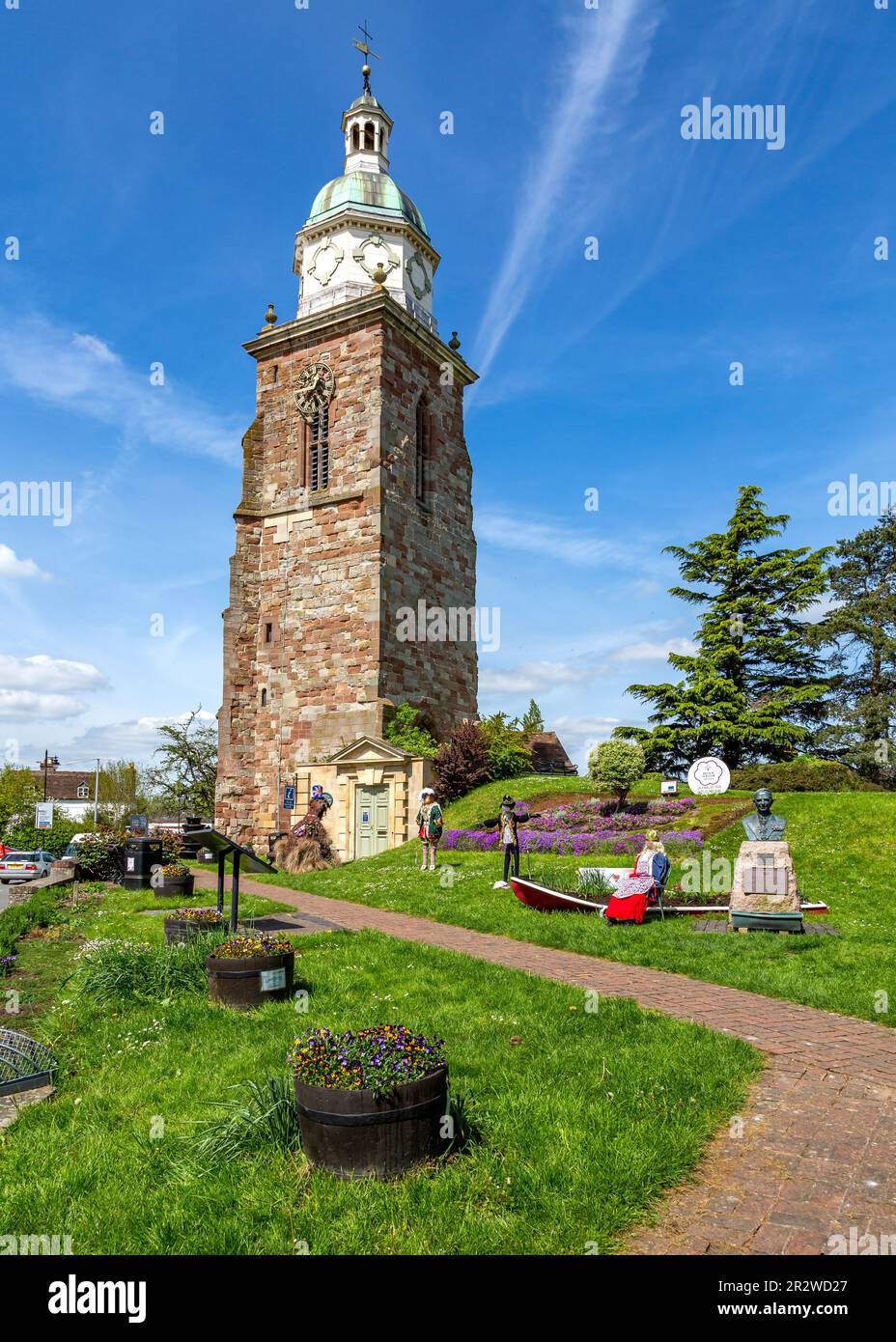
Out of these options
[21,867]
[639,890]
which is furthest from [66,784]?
[639,890]

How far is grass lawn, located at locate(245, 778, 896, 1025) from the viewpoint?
8.99m

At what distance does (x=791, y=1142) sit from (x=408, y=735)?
22.5 m

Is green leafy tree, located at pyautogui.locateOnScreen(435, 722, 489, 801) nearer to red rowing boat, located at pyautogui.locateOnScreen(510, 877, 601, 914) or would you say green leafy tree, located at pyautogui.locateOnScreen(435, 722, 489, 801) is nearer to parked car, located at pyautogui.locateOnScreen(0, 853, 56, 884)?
red rowing boat, located at pyautogui.locateOnScreen(510, 877, 601, 914)

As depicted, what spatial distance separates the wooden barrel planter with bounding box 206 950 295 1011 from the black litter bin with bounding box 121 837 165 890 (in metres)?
12.0

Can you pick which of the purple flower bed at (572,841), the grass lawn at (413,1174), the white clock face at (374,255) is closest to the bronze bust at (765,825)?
the grass lawn at (413,1174)

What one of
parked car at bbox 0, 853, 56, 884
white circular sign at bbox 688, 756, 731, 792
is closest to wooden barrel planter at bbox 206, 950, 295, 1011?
white circular sign at bbox 688, 756, 731, 792

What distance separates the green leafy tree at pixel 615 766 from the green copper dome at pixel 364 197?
22343 millimetres

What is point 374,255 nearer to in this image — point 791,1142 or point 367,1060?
point 367,1060

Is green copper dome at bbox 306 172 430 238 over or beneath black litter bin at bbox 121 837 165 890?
over

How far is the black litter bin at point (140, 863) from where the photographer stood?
19.5m

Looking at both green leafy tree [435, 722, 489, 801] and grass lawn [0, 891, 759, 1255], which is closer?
grass lawn [0, 891, 759, 1255]
